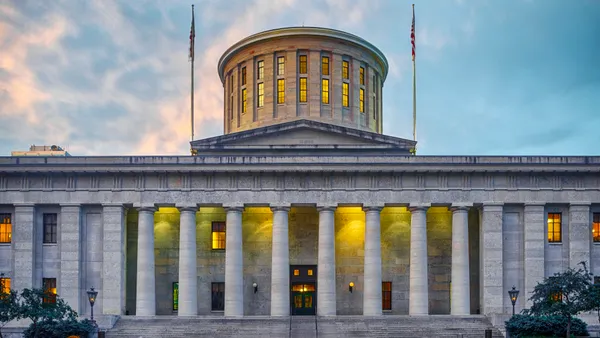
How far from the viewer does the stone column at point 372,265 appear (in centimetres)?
4472

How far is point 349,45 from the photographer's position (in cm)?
5656

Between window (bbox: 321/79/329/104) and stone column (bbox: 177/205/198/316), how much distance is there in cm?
1585

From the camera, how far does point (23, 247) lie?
44906 millimetres

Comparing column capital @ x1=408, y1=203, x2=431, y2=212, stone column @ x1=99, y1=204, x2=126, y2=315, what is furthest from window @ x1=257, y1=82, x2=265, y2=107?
column capital @ x1=408, y1=203, x2=431, y2=212

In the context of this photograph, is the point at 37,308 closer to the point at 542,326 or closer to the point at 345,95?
the point at 542,326

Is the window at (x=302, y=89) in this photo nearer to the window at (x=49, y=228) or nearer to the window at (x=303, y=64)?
the window at (x=303, y=64)

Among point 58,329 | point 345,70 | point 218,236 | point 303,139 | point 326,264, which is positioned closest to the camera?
point 58,329

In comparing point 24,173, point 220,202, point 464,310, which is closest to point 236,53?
point 220,202

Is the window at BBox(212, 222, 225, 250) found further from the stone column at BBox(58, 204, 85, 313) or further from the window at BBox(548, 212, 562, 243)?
the window at BBox(548, 212, 562, 243)

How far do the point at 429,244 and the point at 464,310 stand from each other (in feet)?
20.1

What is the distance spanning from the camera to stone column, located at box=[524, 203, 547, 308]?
44969mm

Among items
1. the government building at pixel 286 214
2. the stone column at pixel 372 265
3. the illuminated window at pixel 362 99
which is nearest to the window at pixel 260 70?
the illuminated window at pixel 362 99

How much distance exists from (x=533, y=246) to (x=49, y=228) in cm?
3311

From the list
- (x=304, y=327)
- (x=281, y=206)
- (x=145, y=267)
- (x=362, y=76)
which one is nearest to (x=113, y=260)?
(x=145, y=267)
